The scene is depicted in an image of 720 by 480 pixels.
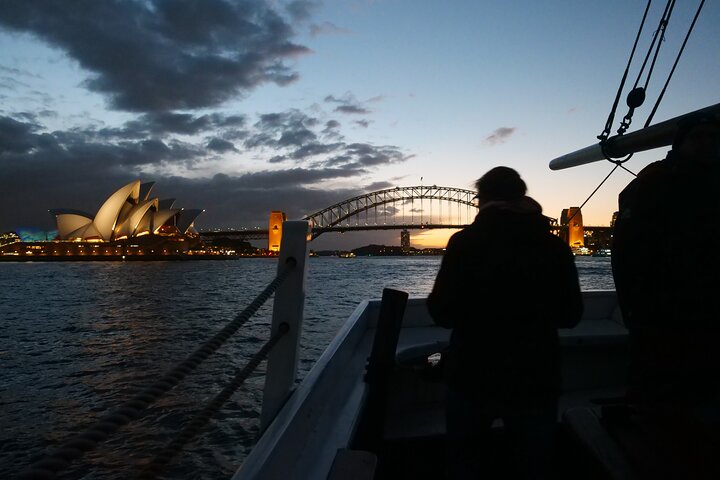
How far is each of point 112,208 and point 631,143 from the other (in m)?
70.3

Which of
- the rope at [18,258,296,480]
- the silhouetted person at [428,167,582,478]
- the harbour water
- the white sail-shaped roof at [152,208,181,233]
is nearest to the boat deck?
the rope at [18,258,296,480]

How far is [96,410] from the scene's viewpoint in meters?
6.21

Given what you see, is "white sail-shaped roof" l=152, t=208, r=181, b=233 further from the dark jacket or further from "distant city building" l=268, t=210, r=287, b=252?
the dark jacket

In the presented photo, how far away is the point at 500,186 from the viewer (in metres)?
1.45

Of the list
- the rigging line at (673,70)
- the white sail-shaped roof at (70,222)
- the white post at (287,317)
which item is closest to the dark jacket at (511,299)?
the white post at (287,317)

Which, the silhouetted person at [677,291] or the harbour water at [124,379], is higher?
the silhouetted person at [677,291]

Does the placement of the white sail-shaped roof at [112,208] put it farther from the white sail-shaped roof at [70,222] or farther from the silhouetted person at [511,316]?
the silhouetted person at [511,316]

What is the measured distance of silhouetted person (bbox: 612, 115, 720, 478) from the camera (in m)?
1.30

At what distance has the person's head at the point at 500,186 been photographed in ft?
4.71

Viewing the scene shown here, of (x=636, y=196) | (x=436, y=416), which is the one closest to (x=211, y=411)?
(x=636, y=196)

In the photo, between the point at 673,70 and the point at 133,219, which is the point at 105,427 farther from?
the point at 133,219

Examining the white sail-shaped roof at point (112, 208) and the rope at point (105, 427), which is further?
the white sail-shaped roof at point (112, 208)

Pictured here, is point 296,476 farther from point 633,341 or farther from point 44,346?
point 44,346

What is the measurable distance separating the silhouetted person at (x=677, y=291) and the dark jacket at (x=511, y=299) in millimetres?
206
